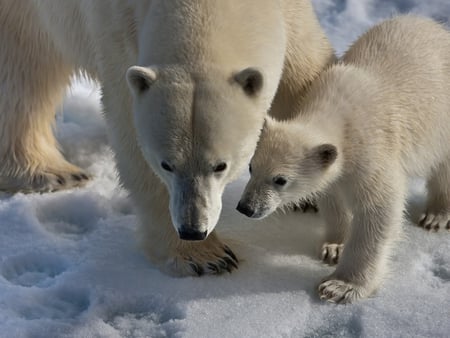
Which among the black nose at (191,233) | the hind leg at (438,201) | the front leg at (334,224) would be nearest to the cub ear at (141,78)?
the black nose at (191,233)

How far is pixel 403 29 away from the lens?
3.20 metres

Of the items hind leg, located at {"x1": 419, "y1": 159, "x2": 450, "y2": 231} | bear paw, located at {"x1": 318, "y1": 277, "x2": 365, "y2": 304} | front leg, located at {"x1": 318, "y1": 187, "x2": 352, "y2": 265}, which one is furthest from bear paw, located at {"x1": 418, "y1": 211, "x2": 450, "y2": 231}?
bear paw, located at {"x1": 318, "y1": 277, "x2": 365, "y2": 304}

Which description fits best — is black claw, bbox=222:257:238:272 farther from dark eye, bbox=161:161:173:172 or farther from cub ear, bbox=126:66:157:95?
cub ear, bbox=126:66:157:95

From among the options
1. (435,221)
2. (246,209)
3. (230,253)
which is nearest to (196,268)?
(230,253)

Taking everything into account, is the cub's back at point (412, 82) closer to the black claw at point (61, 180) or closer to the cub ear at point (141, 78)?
the cub ear at point (141, 78)

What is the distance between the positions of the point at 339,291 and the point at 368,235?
21cm

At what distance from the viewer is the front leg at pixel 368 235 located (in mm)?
2789

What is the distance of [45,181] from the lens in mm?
3775

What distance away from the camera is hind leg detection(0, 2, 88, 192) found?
3721 mm

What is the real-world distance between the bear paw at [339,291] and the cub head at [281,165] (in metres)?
0.31

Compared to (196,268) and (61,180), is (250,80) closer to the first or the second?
(196,268)

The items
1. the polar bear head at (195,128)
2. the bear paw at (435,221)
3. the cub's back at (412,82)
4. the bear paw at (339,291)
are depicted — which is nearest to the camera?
the polar bear head at (195,128)

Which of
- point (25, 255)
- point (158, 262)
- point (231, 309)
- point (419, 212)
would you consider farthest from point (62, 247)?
point (419, 212)

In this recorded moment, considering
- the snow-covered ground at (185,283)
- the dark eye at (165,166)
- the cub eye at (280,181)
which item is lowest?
the snow-covered ground at (185,283)
